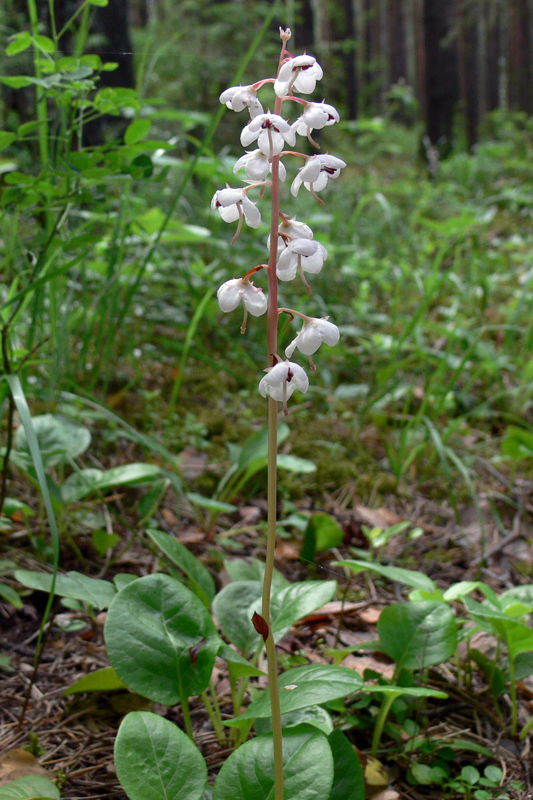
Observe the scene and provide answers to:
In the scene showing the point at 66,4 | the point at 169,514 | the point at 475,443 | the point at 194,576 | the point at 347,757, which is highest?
the point at 66,4

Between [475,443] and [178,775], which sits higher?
[178,775]

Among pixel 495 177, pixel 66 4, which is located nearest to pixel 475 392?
pixel 66 4

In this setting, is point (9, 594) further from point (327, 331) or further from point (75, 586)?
point (327, 331)

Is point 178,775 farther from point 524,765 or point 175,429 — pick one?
point 175,429

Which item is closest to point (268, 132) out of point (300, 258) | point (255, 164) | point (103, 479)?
point (255, 164)

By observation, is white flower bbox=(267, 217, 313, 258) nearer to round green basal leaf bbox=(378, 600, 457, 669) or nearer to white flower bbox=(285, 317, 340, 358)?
white flower bbox=(285, 317, 340, 358)

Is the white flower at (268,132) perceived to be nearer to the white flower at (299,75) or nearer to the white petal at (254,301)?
the white flower at (299,75)

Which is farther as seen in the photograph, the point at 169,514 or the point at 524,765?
the point at 169,514
